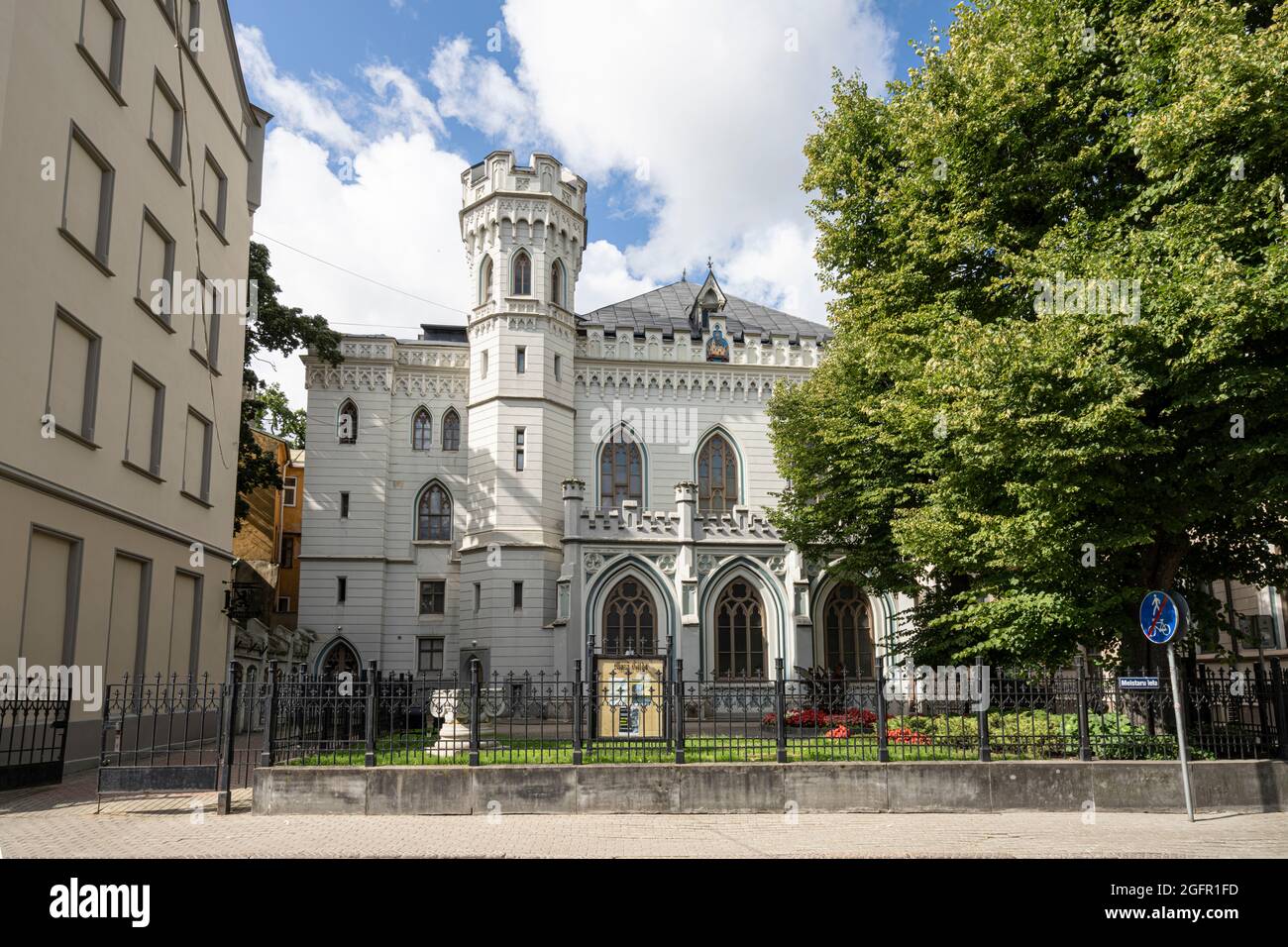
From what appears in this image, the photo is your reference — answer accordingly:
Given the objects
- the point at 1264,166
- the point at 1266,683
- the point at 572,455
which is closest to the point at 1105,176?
the point at 1264,166

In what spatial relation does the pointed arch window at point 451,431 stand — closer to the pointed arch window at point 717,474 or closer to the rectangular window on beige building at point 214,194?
the pointed arch window at point 717,474

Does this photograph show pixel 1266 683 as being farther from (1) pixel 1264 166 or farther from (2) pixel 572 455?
(2) pixel 572 455

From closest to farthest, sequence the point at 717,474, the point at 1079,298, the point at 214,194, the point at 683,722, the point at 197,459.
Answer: the point at 683,722 < the point at 1079,298 < the point at 197,459 < the point at 214,194 < the point at 717,474

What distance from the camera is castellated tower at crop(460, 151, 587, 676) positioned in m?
31.2

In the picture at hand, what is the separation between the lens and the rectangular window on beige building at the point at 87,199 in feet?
52.6

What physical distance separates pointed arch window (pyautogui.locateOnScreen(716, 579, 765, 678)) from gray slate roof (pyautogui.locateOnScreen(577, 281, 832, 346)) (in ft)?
34.6

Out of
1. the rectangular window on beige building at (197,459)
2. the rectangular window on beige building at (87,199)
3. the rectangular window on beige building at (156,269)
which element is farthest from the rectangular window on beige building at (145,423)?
the rectangular window on beige building at (87,199)

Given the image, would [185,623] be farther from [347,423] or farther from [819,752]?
[819,752]

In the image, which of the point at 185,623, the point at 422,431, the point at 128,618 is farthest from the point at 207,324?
the point at 422,431

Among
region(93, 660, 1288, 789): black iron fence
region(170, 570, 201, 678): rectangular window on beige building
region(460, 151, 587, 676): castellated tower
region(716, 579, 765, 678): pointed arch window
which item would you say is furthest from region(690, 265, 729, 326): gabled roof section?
region(93, 660, 1288, 789): black iron fence

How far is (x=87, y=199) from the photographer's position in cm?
1672

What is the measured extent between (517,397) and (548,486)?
329 cm

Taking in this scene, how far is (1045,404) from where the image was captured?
1388 cm

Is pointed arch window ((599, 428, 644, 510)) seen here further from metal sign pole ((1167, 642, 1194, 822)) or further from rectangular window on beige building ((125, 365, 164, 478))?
metal sign pole ((1167, 642, 1194, 822))
